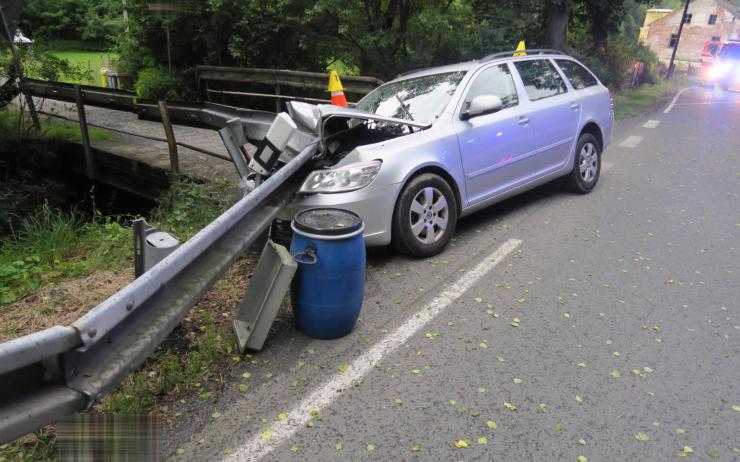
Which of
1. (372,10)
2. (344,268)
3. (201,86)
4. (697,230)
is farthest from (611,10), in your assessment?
(344,268)

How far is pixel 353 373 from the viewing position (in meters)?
3.55

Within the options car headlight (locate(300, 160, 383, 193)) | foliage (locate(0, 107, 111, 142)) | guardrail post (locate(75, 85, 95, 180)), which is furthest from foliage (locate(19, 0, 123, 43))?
car headlight (locate(300, 160, 383, 193))

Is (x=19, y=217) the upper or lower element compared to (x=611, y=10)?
lower

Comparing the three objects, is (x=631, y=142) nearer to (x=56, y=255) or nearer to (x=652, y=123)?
(x=652, y=123)

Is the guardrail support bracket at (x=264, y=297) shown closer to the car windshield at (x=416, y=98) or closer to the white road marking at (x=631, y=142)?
the car windshield at (x=416, y=98)

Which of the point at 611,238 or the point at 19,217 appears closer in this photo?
the point at 611,238

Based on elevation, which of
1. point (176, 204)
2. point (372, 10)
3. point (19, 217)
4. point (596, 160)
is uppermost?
point (372, 10)

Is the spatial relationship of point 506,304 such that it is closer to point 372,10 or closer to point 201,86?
point 372,10

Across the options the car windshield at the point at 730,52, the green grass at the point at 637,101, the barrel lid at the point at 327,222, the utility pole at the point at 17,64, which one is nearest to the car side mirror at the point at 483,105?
the barrel lid at the point at 327,222

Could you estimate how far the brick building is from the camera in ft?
239

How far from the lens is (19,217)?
25.1 feet

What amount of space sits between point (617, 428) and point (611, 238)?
3.34m

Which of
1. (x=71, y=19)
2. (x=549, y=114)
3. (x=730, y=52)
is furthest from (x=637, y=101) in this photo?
(x=71, y=19)

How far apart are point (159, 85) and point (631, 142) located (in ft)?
37.1
